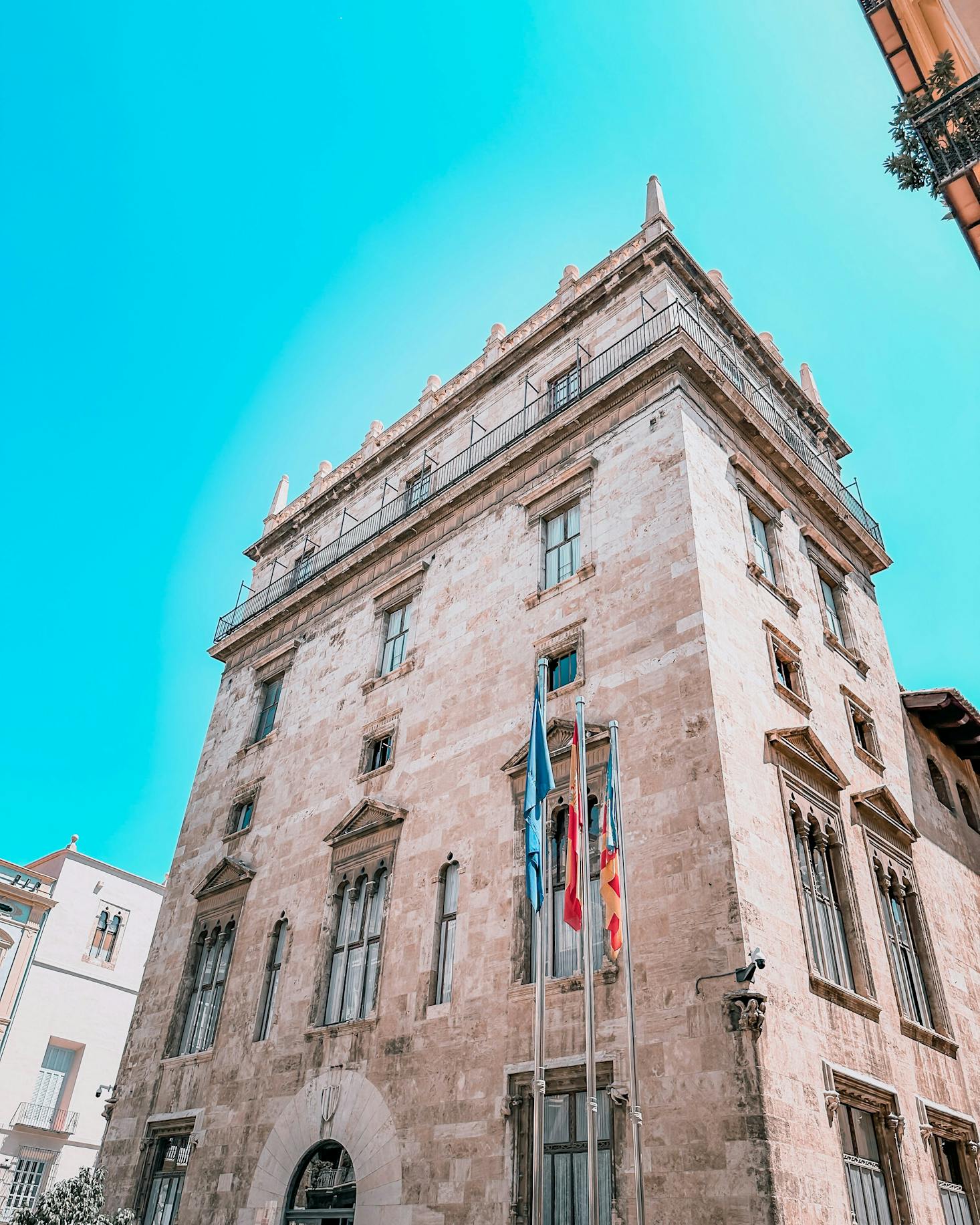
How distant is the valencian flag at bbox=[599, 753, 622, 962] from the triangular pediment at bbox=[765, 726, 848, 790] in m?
3.81

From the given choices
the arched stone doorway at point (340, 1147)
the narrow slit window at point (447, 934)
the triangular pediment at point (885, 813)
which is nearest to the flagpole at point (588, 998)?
the narrow slit window at point (447, 934)

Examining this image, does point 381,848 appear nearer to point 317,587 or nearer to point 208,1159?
point 208,1159

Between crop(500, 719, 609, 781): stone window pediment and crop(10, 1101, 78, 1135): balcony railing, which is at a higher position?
crop(500, 719, 609, 781): stone window pediment

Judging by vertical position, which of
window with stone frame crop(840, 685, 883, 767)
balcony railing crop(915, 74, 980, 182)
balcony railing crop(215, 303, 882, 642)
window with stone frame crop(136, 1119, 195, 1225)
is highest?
balcony railing crop(215, 303, 882, 642)

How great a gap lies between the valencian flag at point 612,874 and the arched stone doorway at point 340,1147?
522 cm

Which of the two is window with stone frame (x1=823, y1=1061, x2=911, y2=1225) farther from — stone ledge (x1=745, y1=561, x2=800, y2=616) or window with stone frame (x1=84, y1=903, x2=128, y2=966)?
window with stone frame (x1=84, y1=903, x2=128, y2=966)

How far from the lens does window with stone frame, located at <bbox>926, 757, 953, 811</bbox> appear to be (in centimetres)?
2202

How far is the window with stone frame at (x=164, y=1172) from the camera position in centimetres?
1805

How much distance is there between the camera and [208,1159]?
17.5 m

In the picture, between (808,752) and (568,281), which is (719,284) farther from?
(808,752)

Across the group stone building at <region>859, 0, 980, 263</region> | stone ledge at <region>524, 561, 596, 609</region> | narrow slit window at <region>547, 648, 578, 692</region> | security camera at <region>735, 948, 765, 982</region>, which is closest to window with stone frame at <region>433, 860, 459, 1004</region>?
narrow slit window at <region>547, 648, 578, 692</region>

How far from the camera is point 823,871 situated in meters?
15.3

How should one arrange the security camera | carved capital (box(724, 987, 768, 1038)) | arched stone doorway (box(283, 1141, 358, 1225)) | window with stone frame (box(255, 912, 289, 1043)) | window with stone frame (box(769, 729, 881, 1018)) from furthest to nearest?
1. window with stone frame (box(255, 912, 289, 1043))
2. arched stone doorway (box(283, 1141, 358, 1225))
3. window with stone frame (box(769, 729, 881, 1018))
4. the security camera
5. carved capital (box(724, 987, 768, 1038))

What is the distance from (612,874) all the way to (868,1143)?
18.2 ft
